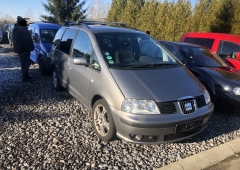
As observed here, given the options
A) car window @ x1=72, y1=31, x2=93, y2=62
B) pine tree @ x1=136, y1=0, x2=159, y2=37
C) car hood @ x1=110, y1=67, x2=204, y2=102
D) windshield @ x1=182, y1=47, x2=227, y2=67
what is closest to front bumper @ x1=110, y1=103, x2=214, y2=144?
car hood @ x1=110, y1=67, x2=204, y2=102

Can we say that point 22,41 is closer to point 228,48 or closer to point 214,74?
point 214,74

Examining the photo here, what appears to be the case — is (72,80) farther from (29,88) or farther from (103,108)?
(29,88)

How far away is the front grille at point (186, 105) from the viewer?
121 inches

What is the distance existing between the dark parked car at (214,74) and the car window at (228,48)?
120 centimetres

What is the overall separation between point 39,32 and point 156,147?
6.58 m

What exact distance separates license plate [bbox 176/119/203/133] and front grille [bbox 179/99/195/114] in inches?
6.7

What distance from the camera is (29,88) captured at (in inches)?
236

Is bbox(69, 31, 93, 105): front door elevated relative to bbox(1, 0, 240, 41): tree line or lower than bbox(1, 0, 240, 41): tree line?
lower

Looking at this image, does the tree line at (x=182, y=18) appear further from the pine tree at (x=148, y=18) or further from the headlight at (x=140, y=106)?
the headlight at (x=140, y=106)

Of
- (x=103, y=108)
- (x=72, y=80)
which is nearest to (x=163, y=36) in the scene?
(x=72, y=80)

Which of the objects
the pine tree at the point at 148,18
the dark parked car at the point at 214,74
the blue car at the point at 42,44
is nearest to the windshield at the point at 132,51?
the dark parked car at the point at 214,74

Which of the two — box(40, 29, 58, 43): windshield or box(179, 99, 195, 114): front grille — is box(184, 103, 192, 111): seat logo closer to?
box(179, 99, 195, 114): front grille

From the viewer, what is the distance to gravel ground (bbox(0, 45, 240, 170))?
294cm

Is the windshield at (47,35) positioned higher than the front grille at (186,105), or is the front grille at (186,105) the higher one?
the windshield at (47,35)
